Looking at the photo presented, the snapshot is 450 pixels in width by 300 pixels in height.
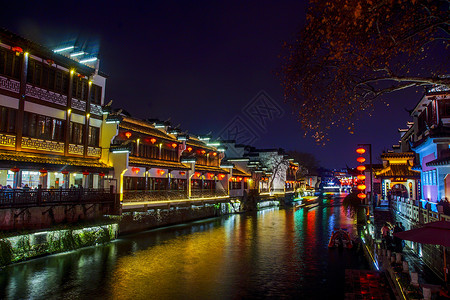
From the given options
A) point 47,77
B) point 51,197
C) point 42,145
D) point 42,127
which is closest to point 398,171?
point 51,197

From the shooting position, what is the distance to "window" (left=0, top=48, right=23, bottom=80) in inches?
766

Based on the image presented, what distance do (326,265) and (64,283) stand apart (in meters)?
12.1

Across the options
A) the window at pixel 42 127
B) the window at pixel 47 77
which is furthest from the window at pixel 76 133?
the window at pixel 47 77

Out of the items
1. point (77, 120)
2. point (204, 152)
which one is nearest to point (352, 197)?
point (204, 152)

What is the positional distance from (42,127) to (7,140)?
2.77 metres

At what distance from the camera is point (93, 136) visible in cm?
2644

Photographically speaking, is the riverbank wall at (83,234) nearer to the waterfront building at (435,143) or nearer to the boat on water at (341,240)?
the boat on water at (341,240)

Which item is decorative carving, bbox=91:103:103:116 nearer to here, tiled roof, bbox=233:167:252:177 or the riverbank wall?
the riverbank wall

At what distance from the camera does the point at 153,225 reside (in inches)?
1173

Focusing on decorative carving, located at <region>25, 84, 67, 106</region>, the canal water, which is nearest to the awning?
the canal water

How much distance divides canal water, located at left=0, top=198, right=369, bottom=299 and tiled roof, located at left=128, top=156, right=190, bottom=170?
24.9 feet

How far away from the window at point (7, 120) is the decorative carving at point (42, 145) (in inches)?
36.9

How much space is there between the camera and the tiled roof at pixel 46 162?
60.5ft

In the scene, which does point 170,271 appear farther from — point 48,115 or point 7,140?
point 48,115
